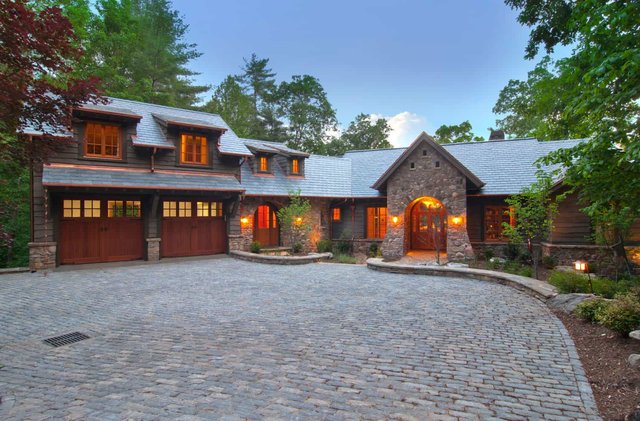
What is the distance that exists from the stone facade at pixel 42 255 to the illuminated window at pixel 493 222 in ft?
61.2

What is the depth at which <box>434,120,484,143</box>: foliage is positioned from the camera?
38.7 m

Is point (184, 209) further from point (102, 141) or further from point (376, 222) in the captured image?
point (376, 222)

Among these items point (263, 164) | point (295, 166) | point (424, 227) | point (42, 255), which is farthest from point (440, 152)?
point (42, 255)

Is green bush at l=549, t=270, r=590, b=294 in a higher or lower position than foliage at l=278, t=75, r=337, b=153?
lower

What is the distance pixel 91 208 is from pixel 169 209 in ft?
9.62

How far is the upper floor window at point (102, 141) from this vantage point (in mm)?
→ 13828

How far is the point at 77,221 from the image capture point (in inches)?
531

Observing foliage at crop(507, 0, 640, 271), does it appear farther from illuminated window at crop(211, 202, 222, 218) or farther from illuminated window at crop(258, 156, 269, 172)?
illuminated window at crop(258, 156, 269, 172)

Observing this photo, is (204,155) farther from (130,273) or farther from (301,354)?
(301,354)

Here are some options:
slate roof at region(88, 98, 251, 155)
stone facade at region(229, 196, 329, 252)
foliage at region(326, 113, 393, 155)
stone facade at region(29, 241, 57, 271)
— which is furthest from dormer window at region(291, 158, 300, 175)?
foliage at region(326, 113, 393, 155)

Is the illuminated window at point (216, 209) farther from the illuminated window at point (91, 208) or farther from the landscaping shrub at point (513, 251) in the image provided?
the landscaping shrub at point (513, 251)

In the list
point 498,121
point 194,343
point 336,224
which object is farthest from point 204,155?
point 498,121

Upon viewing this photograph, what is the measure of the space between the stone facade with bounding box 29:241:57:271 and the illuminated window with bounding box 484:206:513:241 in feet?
61.2

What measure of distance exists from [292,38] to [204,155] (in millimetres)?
30075
